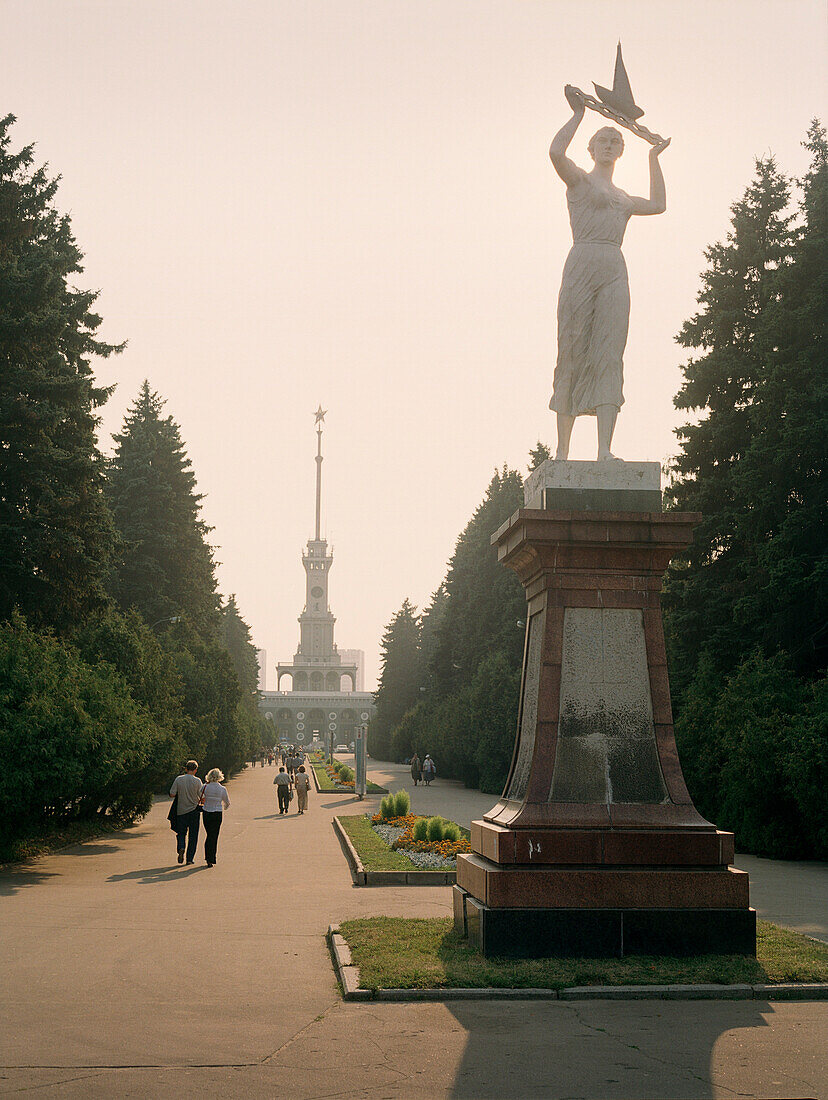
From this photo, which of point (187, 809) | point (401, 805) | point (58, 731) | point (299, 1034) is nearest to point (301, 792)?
point (401, 805)

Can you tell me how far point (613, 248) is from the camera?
35.5 ft

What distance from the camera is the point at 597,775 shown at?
9375mm

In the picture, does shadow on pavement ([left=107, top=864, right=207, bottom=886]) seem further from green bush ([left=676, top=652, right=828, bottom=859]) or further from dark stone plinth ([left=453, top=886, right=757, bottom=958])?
green bush ([left=676, top=652, right=828, bottom=859])

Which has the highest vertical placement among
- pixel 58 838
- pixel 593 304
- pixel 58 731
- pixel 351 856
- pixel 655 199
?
pixel 655 199

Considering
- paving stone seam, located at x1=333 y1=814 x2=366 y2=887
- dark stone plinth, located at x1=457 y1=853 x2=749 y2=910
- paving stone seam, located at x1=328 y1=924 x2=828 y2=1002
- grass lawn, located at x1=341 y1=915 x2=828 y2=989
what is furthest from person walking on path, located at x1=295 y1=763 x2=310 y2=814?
paving stone seam, located at x1=328 y1=924 x2=828 y2=1002

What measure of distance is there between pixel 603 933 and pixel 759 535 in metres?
17.4

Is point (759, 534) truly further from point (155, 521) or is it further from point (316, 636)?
point (316, 636)

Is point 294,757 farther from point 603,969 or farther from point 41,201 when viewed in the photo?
point 603,969

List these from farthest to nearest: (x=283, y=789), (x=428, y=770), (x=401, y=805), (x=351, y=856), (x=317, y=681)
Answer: (x=317, y=681) → (x=428, y=770) → (x=283, y=789) → (x=401, y=805) → (x=351, y=856)

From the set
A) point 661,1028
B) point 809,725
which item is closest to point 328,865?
point 809,725

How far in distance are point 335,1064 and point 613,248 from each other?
776 cm

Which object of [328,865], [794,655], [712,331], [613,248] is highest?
[712,331]

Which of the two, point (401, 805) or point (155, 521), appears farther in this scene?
point (155, 521)

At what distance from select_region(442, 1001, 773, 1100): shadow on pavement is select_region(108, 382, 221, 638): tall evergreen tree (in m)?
35.8
